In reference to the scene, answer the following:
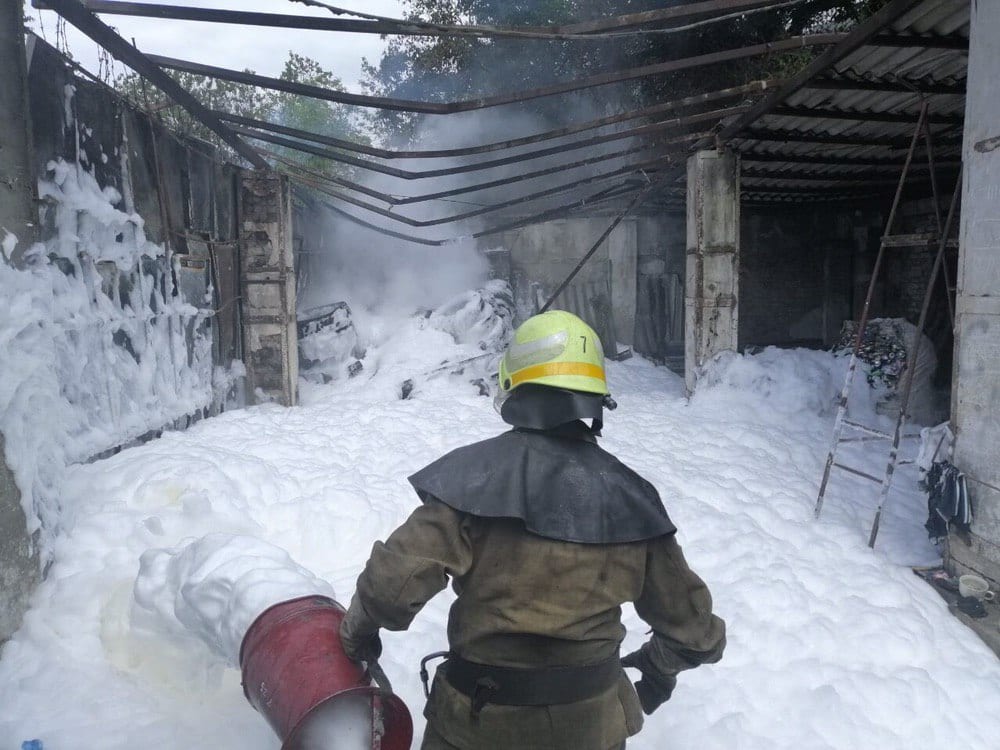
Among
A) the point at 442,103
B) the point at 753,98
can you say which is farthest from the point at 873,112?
the point at 442,103

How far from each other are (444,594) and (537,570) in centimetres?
241

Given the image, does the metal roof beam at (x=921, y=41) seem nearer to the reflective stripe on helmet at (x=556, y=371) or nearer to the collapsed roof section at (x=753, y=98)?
the collapsed roof section at (x=753, y=98)

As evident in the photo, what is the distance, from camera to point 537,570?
1.95 metres

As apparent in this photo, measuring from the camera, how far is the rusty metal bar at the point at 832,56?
4.72 metres

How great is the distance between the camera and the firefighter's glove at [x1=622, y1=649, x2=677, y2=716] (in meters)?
2.32

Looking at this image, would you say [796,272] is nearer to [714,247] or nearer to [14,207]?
[714,247]

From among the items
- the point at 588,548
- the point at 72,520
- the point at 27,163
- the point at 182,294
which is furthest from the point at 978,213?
the point at 182,294

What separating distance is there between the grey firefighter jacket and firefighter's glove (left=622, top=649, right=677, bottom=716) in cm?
26

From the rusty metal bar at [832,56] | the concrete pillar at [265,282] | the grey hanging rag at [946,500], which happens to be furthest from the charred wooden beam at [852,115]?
the concrete pillar at [265,282]

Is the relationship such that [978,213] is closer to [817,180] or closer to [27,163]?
[27,163]

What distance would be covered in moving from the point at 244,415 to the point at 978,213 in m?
6.50

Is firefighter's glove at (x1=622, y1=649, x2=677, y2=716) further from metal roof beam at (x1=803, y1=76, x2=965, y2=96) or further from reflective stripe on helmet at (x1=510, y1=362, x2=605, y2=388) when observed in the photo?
metal roof beam at (x1=803, y1=76, x2=965, y2=96)

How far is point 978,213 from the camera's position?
14.2ft

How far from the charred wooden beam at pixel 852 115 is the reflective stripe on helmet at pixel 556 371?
586cm
